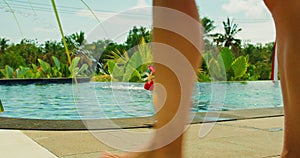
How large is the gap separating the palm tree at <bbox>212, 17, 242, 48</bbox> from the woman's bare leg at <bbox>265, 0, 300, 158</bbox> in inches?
417

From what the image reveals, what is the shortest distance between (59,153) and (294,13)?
75 cm

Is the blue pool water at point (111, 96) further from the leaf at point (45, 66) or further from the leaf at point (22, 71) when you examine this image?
the leaf at point (45, 66)

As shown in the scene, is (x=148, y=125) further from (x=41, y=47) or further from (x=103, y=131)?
(x=41, y=47)

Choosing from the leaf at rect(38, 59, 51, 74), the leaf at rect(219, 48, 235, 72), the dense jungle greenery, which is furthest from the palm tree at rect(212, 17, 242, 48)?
the leaf at rect(38, 59, 51, 74)

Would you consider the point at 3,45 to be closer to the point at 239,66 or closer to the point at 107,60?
the point at 107,60

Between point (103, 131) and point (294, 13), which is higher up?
point (294, 13)

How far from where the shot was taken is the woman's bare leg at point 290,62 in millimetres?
665

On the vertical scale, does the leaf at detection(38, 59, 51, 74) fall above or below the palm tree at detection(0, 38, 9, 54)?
below

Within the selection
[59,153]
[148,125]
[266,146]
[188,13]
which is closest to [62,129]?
[148,125]

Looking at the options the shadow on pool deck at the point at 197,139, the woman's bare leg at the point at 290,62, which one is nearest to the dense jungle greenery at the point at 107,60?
the shadow on pool deck at the point at 197,139

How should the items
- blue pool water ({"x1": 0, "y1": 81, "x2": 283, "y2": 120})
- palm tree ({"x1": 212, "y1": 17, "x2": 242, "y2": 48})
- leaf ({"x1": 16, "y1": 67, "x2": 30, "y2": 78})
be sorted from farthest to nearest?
palm tree ({"x1": 212, "y1": 17, "x2": 242, "y2": 48})
leaf ({"x1": 16, "y1": 67, "x2": 30, "y2": 78})
blue pool water ({"x1": 0, "y1": 81, "x2": 283, "y2": 120})

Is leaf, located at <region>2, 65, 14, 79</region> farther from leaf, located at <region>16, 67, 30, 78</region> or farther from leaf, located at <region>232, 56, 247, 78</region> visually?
leaf, located at <region>232, 56, 247, 78</region>

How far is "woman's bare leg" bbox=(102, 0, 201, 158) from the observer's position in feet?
2.01

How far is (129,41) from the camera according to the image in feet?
18.9
